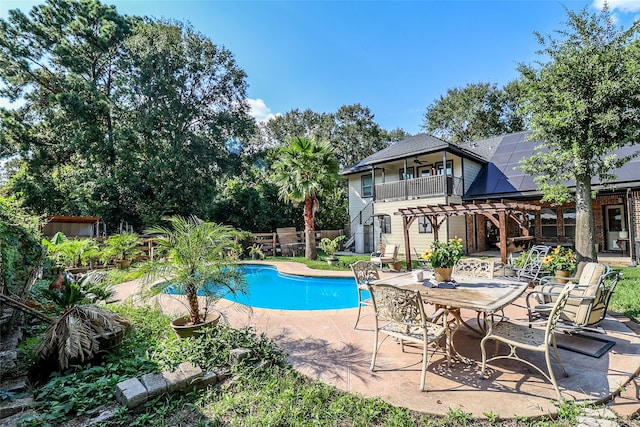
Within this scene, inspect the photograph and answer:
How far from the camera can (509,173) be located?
15.1m

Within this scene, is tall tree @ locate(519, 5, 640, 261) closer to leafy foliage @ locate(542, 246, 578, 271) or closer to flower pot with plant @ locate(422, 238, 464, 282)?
leafy foliage @ locate(542, 246, 578, 271)

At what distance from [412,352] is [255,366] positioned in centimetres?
212

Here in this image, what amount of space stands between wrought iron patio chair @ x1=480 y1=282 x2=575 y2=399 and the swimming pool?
455 cm

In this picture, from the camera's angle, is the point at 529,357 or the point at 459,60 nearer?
the point at 529,357

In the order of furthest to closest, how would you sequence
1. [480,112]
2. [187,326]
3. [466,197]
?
1. [480,112]
2. [466,197]
3. [187,326]

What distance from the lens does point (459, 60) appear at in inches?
525

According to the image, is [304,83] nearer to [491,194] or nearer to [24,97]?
[491,194]

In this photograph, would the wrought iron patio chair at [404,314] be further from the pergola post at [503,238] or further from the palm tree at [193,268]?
the pergola post at [503,238]

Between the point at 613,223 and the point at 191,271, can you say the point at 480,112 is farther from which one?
the point at 191,271

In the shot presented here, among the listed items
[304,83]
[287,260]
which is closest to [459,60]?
[304,83]

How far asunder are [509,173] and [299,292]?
40.7ft

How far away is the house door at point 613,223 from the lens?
13.4 m

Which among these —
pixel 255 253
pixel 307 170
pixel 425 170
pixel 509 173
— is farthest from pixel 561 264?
pixel 255 253

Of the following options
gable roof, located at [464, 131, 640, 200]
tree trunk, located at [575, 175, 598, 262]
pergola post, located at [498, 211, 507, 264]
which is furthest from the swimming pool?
gable roof, located at [464, 131, 640, 200]
